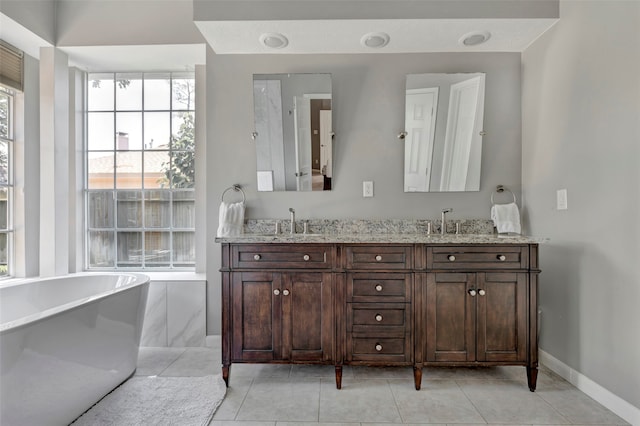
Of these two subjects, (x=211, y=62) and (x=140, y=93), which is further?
(x=140, y=93)

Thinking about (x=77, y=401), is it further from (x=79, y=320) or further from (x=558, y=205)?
(x=558, y=205)

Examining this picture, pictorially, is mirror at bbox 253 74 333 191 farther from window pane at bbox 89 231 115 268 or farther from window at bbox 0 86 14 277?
window at bbox 0 86 14 277

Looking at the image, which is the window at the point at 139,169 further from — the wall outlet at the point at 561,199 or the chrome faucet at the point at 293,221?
the wall outlet at the point at 561,199

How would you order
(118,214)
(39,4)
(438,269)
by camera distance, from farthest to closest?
(118,214)
(39,4)
(438,269)

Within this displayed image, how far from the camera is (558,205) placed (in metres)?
2.05

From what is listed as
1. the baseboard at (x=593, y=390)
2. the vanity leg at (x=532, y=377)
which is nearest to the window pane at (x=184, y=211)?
the vanity leg at (x=532, y=377)

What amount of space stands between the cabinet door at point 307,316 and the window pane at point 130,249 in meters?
1.72

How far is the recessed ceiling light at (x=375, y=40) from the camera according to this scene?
2.23 metres

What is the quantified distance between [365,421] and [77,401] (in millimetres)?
1395

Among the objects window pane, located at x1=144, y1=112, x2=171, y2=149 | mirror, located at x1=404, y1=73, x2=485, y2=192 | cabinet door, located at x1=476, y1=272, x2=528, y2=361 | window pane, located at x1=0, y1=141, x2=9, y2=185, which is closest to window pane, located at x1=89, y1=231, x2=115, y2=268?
window pane, located at x1=0, y1=141, x2=9, y2=185

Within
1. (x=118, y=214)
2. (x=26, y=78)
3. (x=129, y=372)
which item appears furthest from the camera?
(x=118, y=214)

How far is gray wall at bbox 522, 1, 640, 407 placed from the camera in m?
1.60

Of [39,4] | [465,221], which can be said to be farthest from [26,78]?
[465,221]

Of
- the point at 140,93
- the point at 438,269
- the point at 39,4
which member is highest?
the point at 39,4
